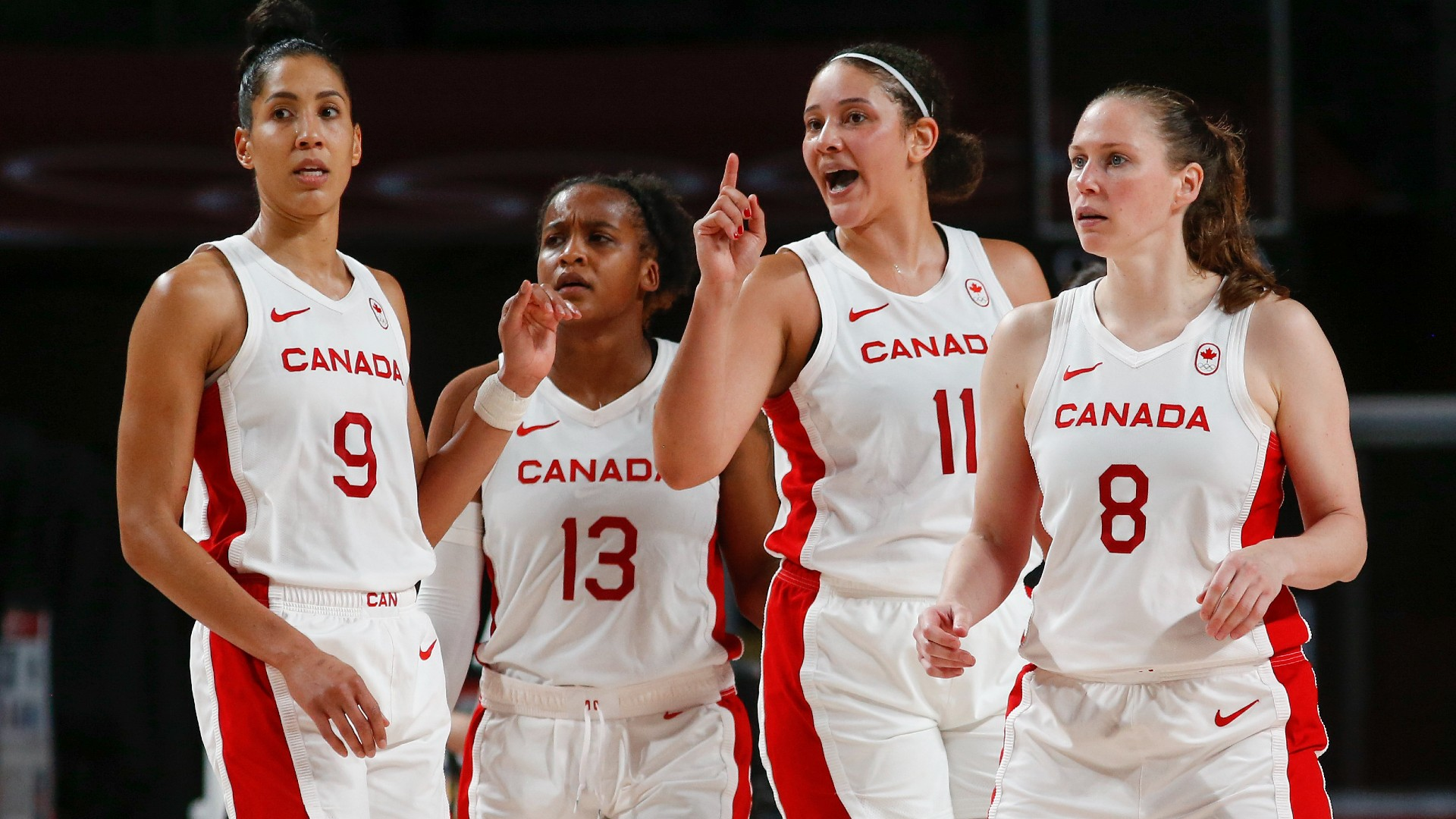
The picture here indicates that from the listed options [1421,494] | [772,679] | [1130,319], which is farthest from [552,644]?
[1421,494]

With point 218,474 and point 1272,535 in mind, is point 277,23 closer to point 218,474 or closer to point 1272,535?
point 218,474

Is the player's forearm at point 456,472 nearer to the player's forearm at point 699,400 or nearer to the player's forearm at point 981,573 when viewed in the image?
the player's forearm at point 699,400

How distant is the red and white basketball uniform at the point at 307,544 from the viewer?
246cm

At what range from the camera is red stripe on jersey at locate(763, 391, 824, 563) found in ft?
10.00

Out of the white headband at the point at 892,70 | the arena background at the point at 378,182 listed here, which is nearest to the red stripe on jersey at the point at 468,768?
the white headband at the point at 892,70

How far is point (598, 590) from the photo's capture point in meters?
3.21

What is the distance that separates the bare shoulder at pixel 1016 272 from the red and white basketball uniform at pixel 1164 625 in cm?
74

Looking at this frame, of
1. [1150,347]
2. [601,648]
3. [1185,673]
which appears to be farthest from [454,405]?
[1185,673]

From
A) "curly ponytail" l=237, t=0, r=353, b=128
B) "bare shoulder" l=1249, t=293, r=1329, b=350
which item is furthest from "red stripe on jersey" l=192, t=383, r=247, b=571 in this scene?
"bare shoulder" l=1249, t=293, r=1329, b=350

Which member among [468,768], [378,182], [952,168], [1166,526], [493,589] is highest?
[378,182]

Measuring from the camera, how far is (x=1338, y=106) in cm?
738

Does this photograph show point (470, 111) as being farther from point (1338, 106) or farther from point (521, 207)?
point (1338, 106)

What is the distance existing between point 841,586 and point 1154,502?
0.74 meters

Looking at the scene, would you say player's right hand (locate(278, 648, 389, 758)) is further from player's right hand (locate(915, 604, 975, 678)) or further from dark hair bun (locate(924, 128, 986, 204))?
dark hair bun (locate(924, 128, 986, 204))
